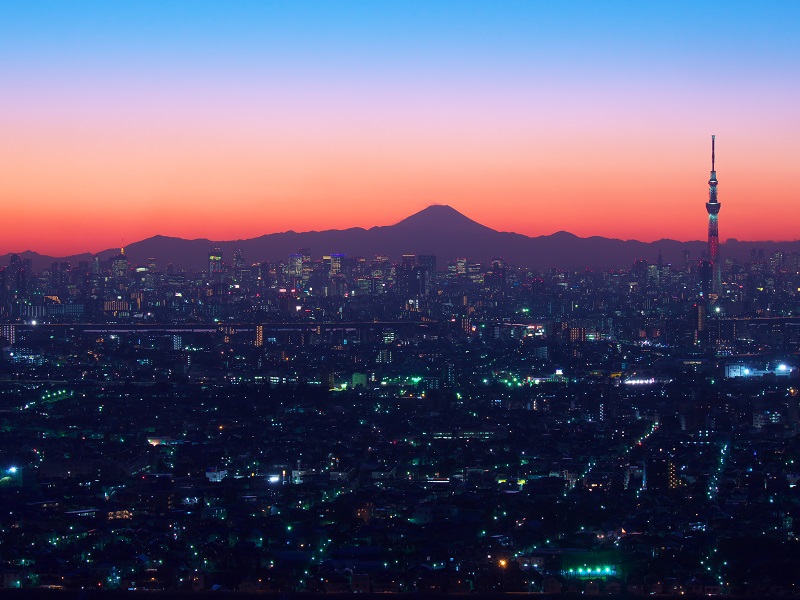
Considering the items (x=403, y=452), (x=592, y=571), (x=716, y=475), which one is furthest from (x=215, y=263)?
(x=592, y=571)

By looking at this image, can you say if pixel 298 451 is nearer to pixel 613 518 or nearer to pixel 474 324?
pixel 613 518

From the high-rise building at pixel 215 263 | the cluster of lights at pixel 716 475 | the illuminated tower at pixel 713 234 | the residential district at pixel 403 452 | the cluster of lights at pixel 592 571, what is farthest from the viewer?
the high-rise building at pixel 215 263

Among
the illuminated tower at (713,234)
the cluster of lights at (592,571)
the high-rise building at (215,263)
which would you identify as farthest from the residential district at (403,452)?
the high-rise building at (215,263)

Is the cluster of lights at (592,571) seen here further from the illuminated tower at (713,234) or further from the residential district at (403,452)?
the illuminated tower at (713,234)

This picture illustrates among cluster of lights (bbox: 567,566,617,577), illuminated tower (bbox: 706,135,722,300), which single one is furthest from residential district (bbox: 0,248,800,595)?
illuminated tower (bbox: 706,135,722,300)

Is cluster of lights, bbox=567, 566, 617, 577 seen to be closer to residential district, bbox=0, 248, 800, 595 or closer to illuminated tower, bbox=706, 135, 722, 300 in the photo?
residential district, bbox=0, 248, 800, 595

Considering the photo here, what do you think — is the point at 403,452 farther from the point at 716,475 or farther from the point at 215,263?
the point at 215,263

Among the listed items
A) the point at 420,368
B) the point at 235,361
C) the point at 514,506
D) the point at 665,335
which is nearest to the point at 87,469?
the point at 514,506
